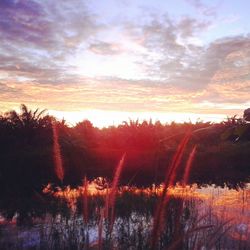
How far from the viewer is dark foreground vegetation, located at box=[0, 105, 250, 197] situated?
53.4ft

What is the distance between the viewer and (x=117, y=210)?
33.5 feet

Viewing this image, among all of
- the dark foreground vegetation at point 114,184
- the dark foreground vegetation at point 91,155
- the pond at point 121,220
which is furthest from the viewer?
the dark foreground vegetation at point 91,155

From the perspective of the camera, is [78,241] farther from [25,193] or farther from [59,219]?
[25,193]

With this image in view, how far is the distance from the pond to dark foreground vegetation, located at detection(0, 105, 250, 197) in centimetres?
201

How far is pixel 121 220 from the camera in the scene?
30.2 feet

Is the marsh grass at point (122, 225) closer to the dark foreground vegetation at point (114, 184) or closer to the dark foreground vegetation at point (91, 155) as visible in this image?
the dark foreground vegetation at point (114, 184)

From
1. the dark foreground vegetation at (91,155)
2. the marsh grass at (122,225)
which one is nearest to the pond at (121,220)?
the marsh grass at (122,225)

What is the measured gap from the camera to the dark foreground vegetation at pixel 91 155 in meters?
16.3

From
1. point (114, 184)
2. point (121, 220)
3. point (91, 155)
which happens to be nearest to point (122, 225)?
point (121, 220)

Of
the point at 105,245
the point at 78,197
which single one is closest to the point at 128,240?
the point at 105,245

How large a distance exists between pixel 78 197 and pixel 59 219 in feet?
7.10

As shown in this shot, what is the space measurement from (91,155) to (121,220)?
539 inches

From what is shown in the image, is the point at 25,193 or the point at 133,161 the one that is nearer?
the point at 25,193

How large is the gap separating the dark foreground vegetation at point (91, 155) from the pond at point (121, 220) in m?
2.01
